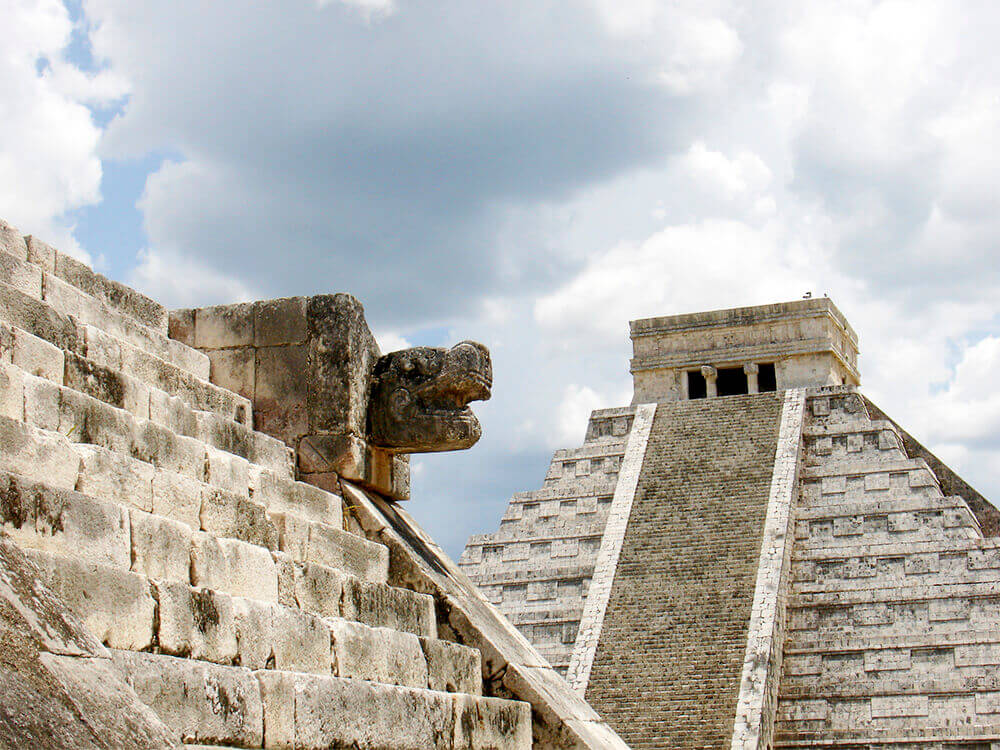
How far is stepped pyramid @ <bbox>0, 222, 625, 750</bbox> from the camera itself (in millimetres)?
3576

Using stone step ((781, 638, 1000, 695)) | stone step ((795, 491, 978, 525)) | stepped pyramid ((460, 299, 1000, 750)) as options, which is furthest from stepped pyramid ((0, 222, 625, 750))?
stone step ((795, 491, 978, 525))

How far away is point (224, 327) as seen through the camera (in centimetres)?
714

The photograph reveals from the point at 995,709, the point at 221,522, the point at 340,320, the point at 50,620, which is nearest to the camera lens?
the point at 50,620

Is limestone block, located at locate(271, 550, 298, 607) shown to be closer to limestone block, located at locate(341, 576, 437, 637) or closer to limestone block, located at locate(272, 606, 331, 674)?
limestone block, located at locate(272, 606, 331, 674)

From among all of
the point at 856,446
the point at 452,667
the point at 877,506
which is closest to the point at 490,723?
the point at 452,667

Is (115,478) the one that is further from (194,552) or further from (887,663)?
(887,663)

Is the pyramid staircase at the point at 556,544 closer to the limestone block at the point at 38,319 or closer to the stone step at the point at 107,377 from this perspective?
the stone step at the point at 107,377

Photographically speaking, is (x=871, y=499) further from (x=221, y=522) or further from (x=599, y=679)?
(x=221, y=522)

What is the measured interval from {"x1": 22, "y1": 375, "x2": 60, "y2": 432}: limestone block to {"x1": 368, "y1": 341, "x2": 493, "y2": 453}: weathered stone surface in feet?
8.53

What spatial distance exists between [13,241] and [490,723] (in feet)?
9.47

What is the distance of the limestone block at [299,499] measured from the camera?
18.9 feet

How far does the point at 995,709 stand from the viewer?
54.4 ft

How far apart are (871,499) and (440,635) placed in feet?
49.1

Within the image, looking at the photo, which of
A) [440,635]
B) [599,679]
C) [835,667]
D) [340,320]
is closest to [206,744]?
[440,635]
